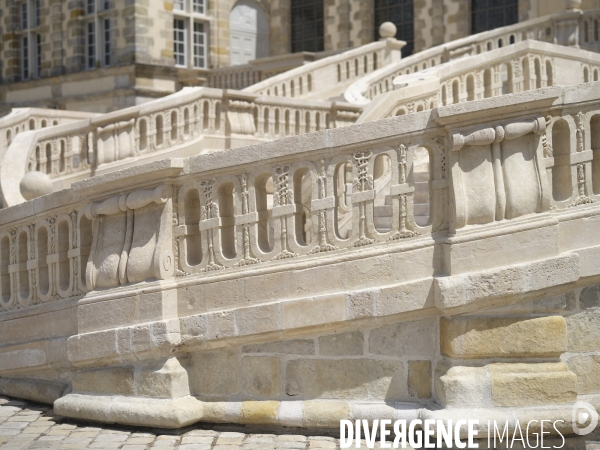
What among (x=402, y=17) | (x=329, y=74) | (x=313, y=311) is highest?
(x=402, y=17)

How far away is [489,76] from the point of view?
40.1 feet

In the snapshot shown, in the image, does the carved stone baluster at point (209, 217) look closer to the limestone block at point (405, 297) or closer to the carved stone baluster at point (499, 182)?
the limestone block at point (405, 297)

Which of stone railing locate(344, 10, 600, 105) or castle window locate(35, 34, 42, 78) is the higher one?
castle window locate(35, 34, 42, 78)

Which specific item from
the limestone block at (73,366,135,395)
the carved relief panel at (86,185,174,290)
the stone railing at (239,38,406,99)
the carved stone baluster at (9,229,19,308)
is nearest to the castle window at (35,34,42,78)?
the stone railing at (239,38,406,99)

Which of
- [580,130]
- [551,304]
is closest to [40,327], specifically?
[551,304]

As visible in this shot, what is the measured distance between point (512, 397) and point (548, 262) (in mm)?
862

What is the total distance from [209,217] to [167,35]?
18371 millimetres

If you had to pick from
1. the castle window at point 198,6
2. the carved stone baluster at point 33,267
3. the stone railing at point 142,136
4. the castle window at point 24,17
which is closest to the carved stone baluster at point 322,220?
the carved stone baluster at point 33,267

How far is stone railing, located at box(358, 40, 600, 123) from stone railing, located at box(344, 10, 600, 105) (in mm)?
2672

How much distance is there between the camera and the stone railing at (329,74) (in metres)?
16.9

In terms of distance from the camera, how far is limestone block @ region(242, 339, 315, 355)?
601cm

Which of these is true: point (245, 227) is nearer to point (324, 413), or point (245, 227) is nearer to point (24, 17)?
point (324, 413)

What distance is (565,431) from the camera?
5.41 meters

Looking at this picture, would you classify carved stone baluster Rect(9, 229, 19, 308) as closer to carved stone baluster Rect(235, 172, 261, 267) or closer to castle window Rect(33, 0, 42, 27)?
carved stone baluster Rect(235, 172, 261, 267)
